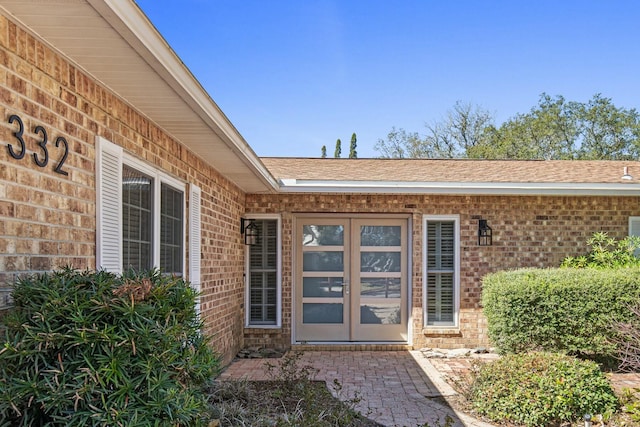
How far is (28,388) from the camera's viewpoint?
7.73 ft

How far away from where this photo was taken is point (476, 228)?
921 cm

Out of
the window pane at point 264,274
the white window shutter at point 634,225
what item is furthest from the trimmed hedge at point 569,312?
the window pane at point 264,274

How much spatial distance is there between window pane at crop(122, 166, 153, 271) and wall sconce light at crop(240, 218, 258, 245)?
170 inches

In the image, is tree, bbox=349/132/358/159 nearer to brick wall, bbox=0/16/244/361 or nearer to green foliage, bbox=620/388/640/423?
green foliage, bbox=620/388/640/423

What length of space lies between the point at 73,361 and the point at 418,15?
1483 centimetres

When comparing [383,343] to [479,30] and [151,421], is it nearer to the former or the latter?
[151,421]

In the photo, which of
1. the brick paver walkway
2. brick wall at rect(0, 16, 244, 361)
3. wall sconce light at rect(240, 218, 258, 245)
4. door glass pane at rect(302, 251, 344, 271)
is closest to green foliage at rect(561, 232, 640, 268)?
the brick paver walkway

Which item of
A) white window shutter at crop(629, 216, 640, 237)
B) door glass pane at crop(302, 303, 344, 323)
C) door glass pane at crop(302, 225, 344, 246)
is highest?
white window shutter at crop(629, 216, 640, 237)

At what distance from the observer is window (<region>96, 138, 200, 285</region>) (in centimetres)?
382

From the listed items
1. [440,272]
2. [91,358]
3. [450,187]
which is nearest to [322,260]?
[440,272]

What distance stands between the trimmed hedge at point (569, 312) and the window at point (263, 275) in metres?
3.85

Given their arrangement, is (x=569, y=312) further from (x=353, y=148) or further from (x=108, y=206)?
(x=353, y=148)

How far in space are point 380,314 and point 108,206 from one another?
21.2ft

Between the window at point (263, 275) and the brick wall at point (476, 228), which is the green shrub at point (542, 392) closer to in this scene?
the brick wall at point (476, 228)
